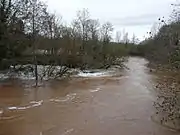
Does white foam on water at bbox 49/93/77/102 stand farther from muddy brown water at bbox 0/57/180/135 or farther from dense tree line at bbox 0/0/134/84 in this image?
dense tree line at bbox 0/0/134/84

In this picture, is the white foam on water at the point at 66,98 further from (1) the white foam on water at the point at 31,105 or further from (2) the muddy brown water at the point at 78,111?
(1) the white foam on water at the point at 31,105

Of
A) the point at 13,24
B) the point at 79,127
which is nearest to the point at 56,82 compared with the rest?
the point at 13,24

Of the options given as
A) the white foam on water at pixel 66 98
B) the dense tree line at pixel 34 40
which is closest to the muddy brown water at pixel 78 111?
the white foam on water at pixel 66 98

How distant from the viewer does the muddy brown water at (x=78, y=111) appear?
1266 centimetres

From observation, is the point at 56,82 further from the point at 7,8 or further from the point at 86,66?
the point at 86,66

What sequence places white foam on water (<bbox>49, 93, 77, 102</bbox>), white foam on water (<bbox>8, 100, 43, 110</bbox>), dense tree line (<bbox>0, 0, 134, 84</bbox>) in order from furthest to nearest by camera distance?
dense tree line (<bbox>0, 0, 134, 84</bbox>) → white foam on water (<bbox>49, 93, 77, 102</bbox>) → white foam on water (<bbox>8, 100, 43, 110</bbox>)

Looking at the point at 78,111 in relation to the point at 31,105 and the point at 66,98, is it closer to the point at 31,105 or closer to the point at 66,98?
the point at 31,105

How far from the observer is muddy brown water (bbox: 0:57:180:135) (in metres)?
12.7

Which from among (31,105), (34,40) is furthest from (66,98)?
(34,40)

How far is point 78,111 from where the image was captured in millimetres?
15938

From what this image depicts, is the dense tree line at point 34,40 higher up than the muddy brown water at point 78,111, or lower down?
higher up

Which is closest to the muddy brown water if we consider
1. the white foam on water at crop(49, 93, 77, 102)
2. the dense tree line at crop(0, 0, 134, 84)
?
the white foam on water at crop(49, 93, 77, 102)

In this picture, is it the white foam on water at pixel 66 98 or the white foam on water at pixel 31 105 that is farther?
the white foam on water at pixel 66 98

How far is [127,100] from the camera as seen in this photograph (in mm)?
18875
